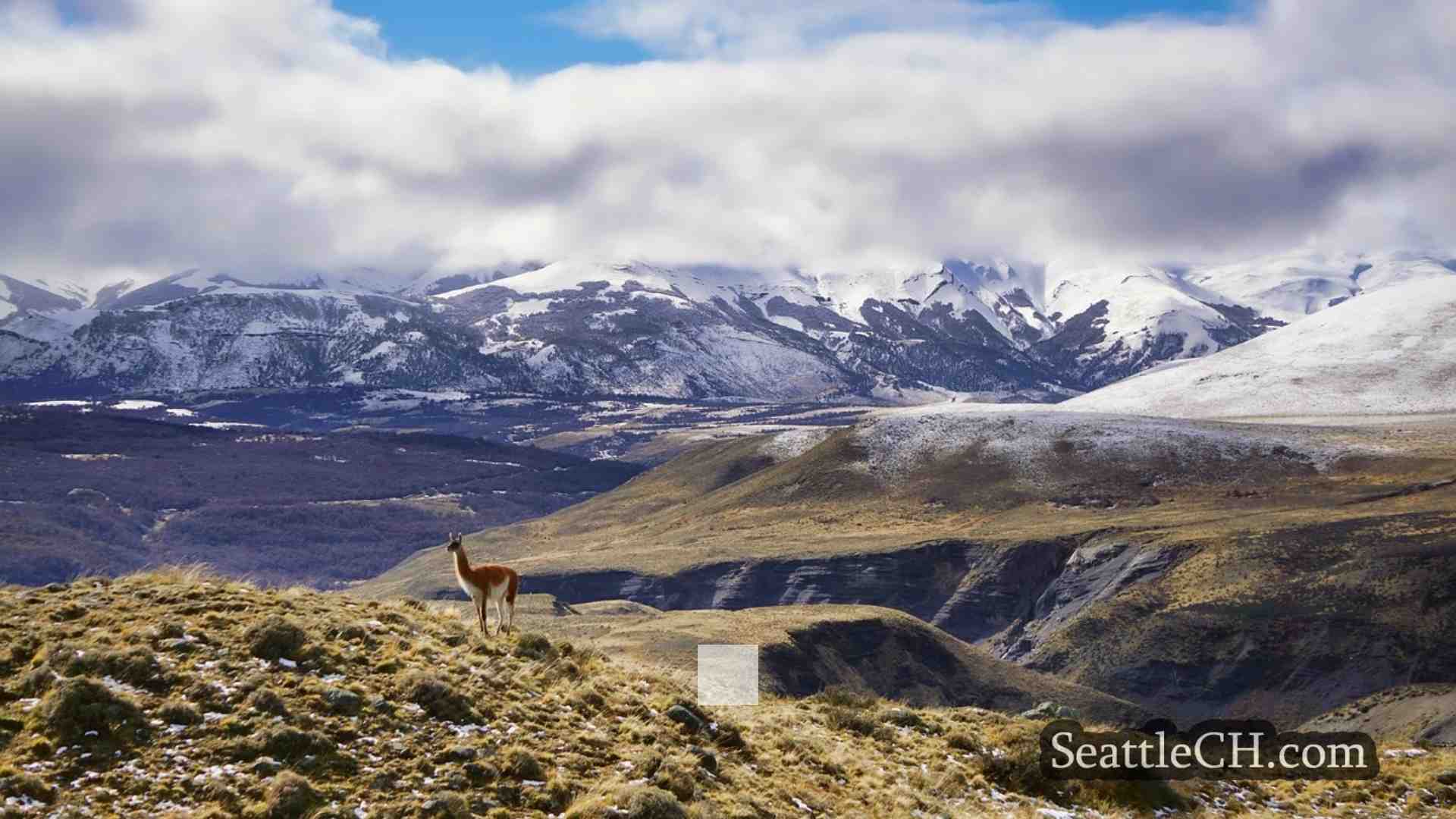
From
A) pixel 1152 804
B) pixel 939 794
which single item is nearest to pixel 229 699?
pixel 939 794

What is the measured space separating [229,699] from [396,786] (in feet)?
10.8

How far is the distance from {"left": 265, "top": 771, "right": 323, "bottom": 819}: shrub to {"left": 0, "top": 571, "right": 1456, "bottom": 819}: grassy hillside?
0.07 feet

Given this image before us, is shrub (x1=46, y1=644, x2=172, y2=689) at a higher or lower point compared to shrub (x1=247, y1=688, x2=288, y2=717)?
higher

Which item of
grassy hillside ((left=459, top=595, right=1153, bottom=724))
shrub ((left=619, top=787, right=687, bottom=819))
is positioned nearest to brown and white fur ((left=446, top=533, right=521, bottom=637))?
shrub ((left=619, top=787, right=687, bottom=819))

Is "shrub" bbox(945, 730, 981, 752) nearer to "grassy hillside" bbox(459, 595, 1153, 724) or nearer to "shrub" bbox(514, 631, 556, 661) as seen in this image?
"shrub" bbox(514, 631, 556, 661)

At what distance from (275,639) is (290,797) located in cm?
529

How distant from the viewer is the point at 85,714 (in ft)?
62.1

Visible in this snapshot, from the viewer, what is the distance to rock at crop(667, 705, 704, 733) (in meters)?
24.6

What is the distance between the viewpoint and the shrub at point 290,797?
17734mm

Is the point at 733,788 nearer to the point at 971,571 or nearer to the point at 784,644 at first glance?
the point at 784,644

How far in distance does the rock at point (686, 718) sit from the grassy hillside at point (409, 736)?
2.8 inches

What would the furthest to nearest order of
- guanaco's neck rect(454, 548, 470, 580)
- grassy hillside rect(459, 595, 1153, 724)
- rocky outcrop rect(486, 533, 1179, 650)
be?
rocky outcrop rect(486, 533, 1179, 650) → grassy hillside rect(459, 595, 1153, 724) → guanaco's neck rect(454, 548, 470, 580)

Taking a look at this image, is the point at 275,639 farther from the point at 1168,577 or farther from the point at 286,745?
the point at 1168,577

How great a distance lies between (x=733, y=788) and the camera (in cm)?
2234
